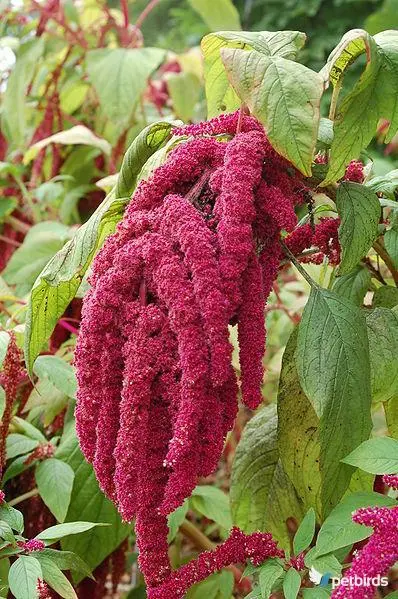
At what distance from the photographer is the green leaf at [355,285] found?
0.86 metres

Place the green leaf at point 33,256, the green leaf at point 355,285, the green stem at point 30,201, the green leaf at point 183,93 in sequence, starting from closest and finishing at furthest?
1. the green leaf at point 355,285
2. the green leaf at point 33,256
3. the green stem at point 30,201
4. the green leaf at point 183,93

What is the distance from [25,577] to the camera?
64 cm

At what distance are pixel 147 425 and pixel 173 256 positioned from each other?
121 millimetres

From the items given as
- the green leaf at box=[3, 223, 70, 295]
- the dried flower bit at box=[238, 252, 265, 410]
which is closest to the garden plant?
the dried flower bit at box=[238, 252, 265, 410]

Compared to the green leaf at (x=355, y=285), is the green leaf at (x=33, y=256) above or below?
below

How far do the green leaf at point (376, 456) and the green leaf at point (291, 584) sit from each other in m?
0.09

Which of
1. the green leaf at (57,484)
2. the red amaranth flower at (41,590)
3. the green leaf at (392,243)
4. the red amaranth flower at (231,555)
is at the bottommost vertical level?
the green leaf at (57,484)

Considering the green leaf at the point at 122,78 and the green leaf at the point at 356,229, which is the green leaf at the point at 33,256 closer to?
the green leaf at the point at 122,78

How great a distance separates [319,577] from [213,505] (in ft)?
1.68

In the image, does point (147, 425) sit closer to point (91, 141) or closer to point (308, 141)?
point (308, 141)

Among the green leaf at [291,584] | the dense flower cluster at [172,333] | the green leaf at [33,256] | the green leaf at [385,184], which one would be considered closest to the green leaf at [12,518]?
the dense flower cluster at [172,333]

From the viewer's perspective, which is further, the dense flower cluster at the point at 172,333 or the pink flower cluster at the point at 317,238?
the pink flower cluster at the point at 317,238

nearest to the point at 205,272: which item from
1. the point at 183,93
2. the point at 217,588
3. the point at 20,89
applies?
the point at 217,588

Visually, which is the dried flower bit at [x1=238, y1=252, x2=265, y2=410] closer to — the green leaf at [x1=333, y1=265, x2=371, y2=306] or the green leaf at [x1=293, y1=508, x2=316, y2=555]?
the green leaf at [x1=293, y1=508, x2=316, y2=555]
